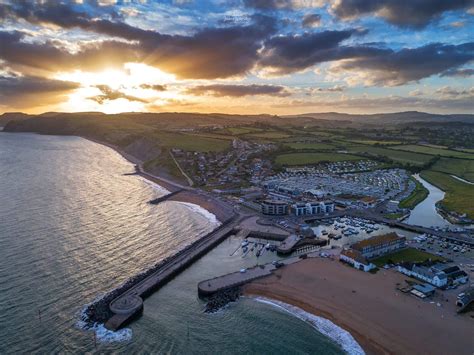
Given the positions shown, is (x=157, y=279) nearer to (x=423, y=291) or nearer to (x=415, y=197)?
(x=423, y=291)

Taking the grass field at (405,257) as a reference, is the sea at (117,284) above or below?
above

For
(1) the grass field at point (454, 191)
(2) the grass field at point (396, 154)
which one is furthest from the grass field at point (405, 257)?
(2) the grass field at point (396, 154)

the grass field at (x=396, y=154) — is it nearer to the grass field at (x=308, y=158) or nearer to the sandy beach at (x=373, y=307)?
the grass field at (x=308, y=158)

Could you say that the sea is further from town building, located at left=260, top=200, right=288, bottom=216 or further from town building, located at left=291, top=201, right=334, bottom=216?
town building, located at left=291, top=201, right=334, bottom=216

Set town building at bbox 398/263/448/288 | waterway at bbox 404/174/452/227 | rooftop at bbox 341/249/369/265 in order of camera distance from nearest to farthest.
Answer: town building at bbox 398/263/448/288 < rooftop at bbox 341/249/369/265 < waterway at bbox 404/174/452/227

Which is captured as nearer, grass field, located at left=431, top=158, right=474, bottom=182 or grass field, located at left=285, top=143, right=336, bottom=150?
grass field, located at left=431, top=158, right=474, bottom=182

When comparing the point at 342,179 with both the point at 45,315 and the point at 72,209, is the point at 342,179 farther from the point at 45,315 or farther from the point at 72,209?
the point at 45,315

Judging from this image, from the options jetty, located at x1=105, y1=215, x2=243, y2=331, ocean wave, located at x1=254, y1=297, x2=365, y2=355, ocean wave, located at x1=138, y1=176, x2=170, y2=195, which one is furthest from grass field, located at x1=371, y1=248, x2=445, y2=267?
ocean wave, located at x1=138, y1=176, x2=170, y2=195
